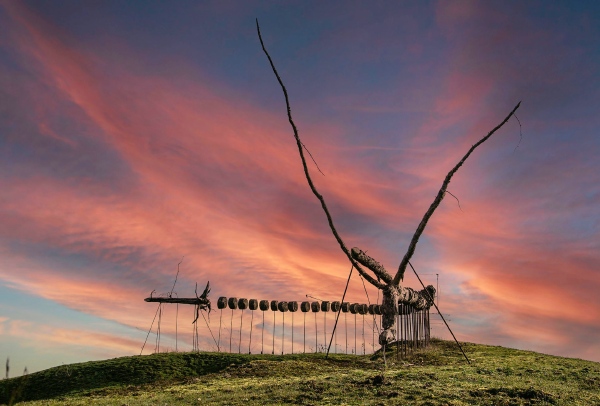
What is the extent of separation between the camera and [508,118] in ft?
106

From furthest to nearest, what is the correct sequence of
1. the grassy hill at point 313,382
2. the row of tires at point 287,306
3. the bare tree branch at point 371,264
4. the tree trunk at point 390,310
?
the row of tires at point 287,306 → the bare tree branch at point 371,264 → the tree trunk at point 390,310 → the grassy hill at point 313,382

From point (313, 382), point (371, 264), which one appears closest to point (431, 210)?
point (371, 264)

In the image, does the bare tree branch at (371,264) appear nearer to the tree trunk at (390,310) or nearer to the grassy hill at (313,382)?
the tree trunk at (390,310)

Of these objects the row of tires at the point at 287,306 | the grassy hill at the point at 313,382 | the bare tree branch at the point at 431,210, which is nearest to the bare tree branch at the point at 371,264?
the bare tree branch at the point at 431,210

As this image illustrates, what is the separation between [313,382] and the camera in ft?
70.5

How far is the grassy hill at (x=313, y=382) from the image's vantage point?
18.8 meters

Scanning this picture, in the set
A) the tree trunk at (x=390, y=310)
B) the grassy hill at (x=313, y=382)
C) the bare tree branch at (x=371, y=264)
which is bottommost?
the grassy hill at (x=313, y=382)

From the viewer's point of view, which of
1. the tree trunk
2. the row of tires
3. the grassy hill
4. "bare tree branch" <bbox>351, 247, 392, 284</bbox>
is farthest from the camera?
the row of tires

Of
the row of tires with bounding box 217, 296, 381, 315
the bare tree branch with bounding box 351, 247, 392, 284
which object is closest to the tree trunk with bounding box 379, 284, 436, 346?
the bare tree branch with bounding box 351, 247, 392, 284

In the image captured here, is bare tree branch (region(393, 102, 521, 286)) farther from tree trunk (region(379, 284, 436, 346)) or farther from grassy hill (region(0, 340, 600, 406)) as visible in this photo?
grassy hill (region(0, 340, 600, 406))

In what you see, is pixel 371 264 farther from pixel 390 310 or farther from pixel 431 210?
pixel 431 210

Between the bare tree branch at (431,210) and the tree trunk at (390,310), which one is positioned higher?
the bare tree branch at (431,210)

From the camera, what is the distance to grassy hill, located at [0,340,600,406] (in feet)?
61.7

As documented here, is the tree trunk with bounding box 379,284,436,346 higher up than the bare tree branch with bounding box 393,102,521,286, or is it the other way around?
the bare tree branch with bounding box 393,102,521,286
